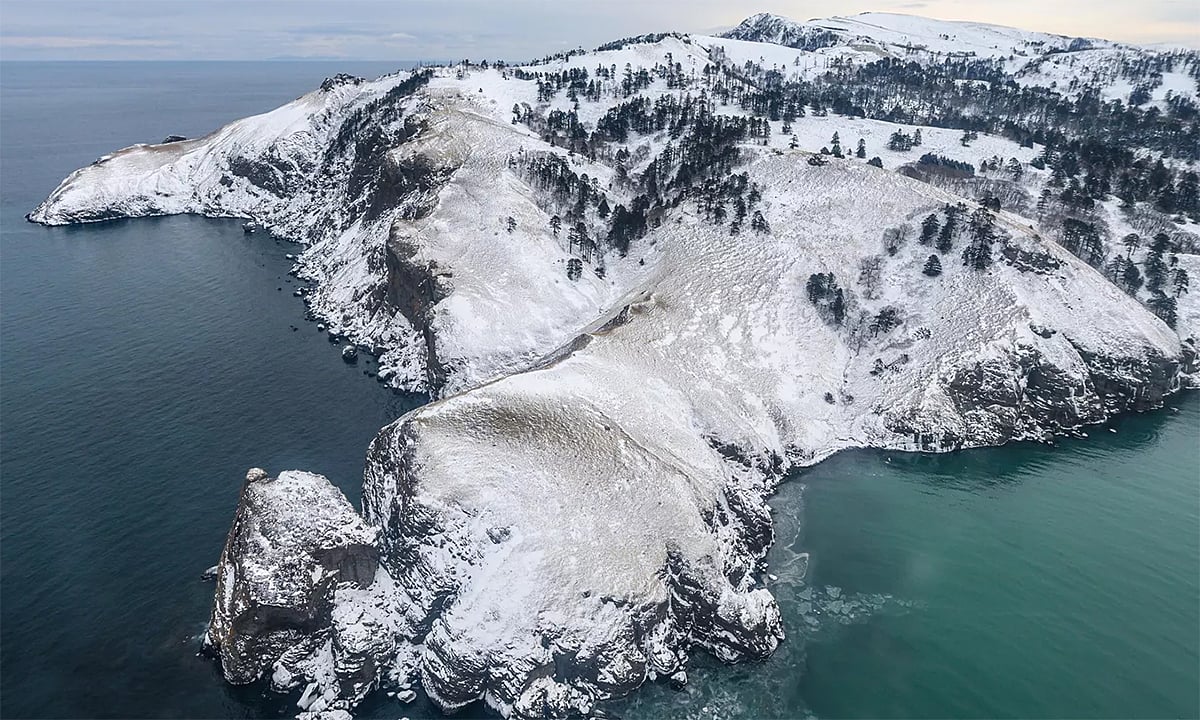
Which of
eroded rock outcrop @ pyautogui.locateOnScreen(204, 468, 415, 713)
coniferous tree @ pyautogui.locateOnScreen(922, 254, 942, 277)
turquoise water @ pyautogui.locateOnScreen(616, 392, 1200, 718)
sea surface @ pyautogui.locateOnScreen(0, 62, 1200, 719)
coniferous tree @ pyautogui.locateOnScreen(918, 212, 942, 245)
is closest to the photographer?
sea surface @ pyautogui.locateOnScreen(0, 62, 1200, 719)

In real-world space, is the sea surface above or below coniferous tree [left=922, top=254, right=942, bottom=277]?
below

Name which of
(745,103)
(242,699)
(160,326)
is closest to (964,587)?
(242,699)

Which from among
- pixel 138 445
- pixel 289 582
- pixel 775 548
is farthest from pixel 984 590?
pixel 138 445

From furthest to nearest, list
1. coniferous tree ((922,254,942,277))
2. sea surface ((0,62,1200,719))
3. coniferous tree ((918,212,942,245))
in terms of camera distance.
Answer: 1. coniferous tree ((918,212,942,245))
2. coniferous tree ((922,254,942,277))
3. sea surface ((0,62,1200,719))

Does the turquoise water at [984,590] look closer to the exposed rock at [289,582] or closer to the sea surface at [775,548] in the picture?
the sea surface at [775,548]

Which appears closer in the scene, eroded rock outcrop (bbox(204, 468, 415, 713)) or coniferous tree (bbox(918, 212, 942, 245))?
eroded rock outcrop (bbox(204, 468, 415, 713))

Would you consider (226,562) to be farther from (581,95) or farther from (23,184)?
(23,184)

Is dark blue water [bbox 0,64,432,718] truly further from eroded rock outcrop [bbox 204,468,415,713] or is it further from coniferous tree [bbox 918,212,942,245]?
coniferous tree [bbox 918,212,942,245]

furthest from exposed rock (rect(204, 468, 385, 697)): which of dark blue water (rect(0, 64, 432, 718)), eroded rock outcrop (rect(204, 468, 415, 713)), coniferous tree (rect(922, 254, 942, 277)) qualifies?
coniferous tree (rect(922, 254, 942, 277))

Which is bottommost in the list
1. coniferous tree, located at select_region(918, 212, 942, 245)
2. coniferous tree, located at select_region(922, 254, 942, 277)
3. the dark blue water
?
the dark blue water
